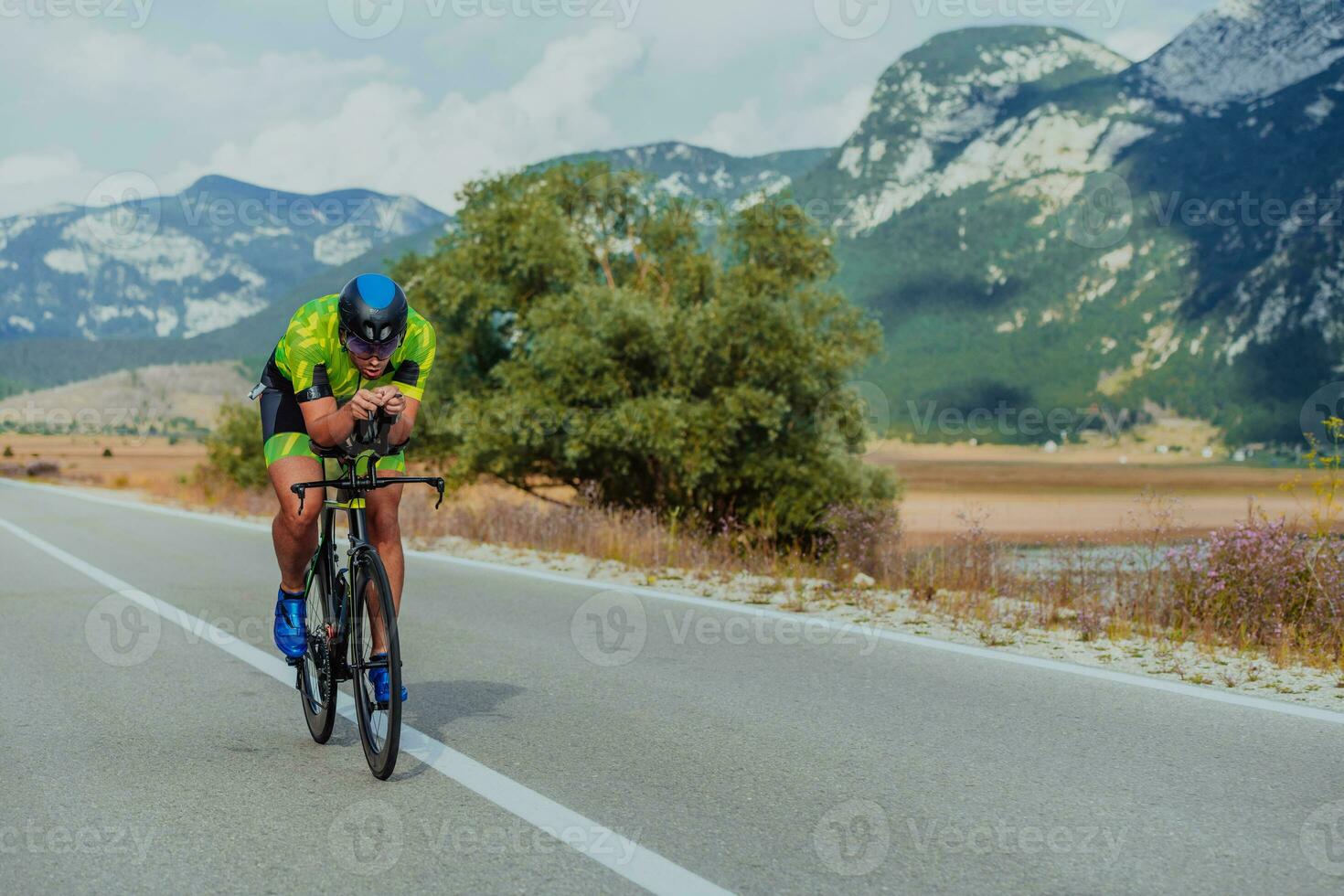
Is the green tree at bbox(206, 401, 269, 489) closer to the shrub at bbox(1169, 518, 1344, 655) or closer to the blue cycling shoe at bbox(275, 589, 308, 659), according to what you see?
the shrub at bbox(1169, 518, 1344, 655)

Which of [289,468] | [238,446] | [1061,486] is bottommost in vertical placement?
[1061,486]

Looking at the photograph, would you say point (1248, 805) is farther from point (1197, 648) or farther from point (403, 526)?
point (403, 526)

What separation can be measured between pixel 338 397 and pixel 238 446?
3179 cm

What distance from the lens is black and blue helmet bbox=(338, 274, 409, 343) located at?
475 cm

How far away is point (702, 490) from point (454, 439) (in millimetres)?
5588

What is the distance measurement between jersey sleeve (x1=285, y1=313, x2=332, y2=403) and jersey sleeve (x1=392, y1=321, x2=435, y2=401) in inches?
11.9

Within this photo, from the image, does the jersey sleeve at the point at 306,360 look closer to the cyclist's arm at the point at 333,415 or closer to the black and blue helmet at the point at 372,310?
the cyclist's arm at the point at 333,415

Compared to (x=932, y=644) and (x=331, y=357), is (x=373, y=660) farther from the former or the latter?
(x=932, y=644)

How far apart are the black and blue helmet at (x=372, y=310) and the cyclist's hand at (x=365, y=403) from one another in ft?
0.70

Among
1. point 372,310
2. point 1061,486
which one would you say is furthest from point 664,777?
point 1061,486

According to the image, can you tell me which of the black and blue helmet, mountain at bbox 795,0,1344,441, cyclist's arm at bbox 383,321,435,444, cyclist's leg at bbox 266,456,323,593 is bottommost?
cyclist's leg at bbox 266,456,323,593

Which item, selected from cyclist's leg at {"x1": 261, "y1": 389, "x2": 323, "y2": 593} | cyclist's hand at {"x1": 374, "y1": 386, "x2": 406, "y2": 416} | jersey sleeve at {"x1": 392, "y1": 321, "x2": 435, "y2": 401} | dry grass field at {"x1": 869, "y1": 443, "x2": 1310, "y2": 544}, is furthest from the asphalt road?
dry grass field at {"x1": 869, "y1": 443, "x2": 1310, "y2": 544}

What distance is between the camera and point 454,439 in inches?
953

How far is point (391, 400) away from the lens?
493 centimetres
